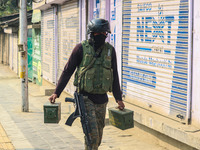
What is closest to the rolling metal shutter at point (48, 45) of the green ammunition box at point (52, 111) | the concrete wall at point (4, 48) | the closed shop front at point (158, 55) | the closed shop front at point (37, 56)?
the closed shop front at point (37, 56)

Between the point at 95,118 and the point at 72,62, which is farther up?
the point at 72,62

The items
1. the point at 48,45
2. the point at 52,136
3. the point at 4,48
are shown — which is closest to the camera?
the point at 52,136

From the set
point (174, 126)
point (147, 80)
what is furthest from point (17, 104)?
point (174, 126)

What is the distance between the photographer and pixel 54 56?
14664mm

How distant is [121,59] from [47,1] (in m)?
6.16

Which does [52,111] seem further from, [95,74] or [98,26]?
[98,26]

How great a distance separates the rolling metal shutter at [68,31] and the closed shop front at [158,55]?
3.68 metres

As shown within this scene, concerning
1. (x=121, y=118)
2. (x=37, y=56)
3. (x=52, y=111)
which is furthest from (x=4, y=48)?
(x=121, y=118)

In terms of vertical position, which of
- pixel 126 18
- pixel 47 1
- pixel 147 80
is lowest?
pixel 147 80

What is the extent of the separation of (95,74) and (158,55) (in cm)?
264

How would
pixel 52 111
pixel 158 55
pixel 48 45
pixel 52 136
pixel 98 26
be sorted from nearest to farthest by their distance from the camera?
pixel 98 26 → pixel 52 111 → pixel 158 55 → pixel 52 136 → pixel 48 45

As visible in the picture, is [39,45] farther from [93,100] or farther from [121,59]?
[93,100]

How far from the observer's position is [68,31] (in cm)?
1294

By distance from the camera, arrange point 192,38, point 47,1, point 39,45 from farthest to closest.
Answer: point 39,45, point 47,1, point 192,38
